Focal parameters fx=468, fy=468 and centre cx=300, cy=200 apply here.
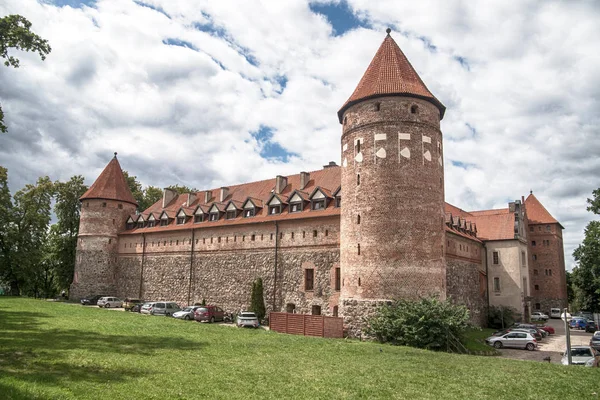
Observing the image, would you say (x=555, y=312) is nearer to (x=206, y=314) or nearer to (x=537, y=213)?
(x=537, y=213)

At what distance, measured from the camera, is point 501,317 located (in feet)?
135

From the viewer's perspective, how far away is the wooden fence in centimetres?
2661

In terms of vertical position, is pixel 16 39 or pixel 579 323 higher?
pixel 16 39

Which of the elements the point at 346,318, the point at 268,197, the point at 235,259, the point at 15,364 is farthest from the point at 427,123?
the point at 15,364

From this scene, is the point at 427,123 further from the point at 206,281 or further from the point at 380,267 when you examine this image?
the point at 206,281

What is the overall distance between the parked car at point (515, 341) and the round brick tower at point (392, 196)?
20.9ft

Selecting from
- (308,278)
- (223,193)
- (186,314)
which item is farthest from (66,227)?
(308,278)

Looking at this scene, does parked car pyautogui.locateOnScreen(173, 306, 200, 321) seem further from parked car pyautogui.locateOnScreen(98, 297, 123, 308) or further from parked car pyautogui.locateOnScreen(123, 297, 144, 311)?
parked car pyautogui.locateOnScreen(98, 297, 123, 308)

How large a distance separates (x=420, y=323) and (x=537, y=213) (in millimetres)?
52497

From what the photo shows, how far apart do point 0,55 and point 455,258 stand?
32.7m

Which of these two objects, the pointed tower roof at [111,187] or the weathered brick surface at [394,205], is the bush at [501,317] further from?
the pointed tower roof at [111,187]

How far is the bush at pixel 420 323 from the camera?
76.1 feet

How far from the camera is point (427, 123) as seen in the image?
27922 mm

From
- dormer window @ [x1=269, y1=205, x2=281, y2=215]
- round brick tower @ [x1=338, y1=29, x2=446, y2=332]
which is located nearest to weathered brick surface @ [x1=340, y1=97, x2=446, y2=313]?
round brick tower @ [x1=338, y1=29, x2=446, y2=332]
